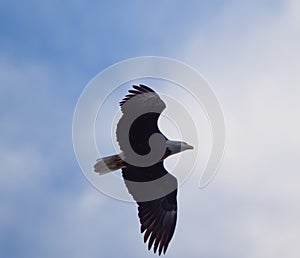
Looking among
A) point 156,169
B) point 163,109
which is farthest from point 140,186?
point 163,109

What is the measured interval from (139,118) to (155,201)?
3.14 m

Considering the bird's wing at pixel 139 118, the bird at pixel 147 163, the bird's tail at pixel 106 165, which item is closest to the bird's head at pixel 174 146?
the bird at pixel 147 163

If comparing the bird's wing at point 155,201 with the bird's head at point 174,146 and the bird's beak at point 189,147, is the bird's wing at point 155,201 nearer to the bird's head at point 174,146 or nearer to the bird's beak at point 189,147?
the bird's head at point 174,146

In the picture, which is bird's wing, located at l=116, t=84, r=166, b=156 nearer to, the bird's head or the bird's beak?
the bird's head

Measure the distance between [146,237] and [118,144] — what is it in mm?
2977

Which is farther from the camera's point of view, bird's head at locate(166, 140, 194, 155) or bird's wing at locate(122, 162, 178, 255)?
bird's head at locate(166, 140, 194, 155)

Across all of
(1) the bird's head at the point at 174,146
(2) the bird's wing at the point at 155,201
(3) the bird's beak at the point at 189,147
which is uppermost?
(3) the bird's beak at the point at 189,147

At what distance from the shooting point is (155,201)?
Answer: 2672cm

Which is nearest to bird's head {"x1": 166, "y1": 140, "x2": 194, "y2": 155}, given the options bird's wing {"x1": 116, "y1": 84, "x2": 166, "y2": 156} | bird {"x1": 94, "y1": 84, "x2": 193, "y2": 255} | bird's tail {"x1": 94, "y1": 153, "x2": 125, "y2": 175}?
bird {"x1": 94, "y1": 84, "x2": 193, "y2": 255}

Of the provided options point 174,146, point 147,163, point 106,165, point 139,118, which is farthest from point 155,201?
point 139,118

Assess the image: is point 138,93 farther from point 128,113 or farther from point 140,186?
point 140,186

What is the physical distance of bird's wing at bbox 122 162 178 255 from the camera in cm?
2578

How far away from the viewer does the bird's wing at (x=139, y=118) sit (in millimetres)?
Result: 24422

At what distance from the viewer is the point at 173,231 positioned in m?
26.0
